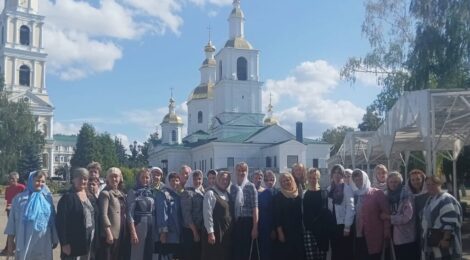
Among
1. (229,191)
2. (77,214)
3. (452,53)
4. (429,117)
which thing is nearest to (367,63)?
(452,53)

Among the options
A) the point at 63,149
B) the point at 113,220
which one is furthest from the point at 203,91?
the point at 63,149

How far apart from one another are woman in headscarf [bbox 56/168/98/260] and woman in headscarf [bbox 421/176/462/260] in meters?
4.37

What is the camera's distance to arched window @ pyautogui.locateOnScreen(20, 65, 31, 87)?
76.0 m

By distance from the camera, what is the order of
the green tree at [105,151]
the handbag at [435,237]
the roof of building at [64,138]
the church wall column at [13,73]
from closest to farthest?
the handbag at [435,237] < the green tree at [105,151] < the church wall column at [13,73] < the roof of building at [64,138]

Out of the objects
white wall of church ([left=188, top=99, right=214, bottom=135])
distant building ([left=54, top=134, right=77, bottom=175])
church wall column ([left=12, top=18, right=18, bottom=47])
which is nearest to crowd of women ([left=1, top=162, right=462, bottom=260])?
white wall of church ([left=188, top=99, right=214, bottom=135])

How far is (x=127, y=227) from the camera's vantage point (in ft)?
24.6

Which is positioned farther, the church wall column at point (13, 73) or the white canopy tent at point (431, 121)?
the church wall column at point (13, 73)

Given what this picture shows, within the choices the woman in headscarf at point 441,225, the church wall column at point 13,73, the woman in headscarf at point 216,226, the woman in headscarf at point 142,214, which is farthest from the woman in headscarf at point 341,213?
the church wall column at point 13,73

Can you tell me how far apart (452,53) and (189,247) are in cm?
1227

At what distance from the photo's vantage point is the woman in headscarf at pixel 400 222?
727 centimetres

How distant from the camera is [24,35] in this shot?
3061 inches

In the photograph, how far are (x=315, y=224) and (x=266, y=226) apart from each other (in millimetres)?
699

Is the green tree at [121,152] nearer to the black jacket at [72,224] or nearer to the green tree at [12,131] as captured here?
the green tree at [12,131]

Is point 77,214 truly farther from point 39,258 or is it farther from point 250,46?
point 250,46
